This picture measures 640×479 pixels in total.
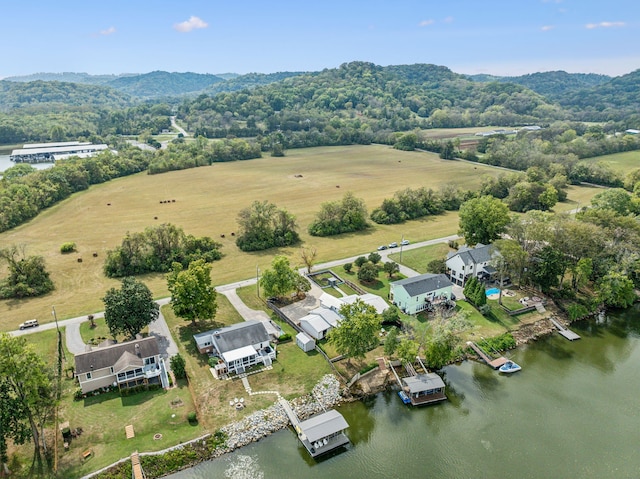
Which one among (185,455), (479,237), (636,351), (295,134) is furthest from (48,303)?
(295,134)

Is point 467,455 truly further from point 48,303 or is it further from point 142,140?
point 142,140

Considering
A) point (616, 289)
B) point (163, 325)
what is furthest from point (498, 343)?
point (163, 325)

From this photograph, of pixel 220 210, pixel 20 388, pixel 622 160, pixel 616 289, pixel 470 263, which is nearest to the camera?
pixel 20 388

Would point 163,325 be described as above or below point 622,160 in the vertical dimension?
below

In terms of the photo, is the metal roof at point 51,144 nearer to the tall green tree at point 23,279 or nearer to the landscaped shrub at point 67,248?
the landscaped shrub at point 67,248

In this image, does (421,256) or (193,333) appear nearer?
(193,333)

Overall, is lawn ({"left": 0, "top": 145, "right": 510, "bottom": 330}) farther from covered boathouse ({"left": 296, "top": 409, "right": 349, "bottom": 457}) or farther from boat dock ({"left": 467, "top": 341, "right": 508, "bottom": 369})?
covered boathouse ({"left": 296, "top": 409, "right": 349, "bottom": 457})

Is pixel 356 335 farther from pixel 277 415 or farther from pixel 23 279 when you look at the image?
pixel 23 279
